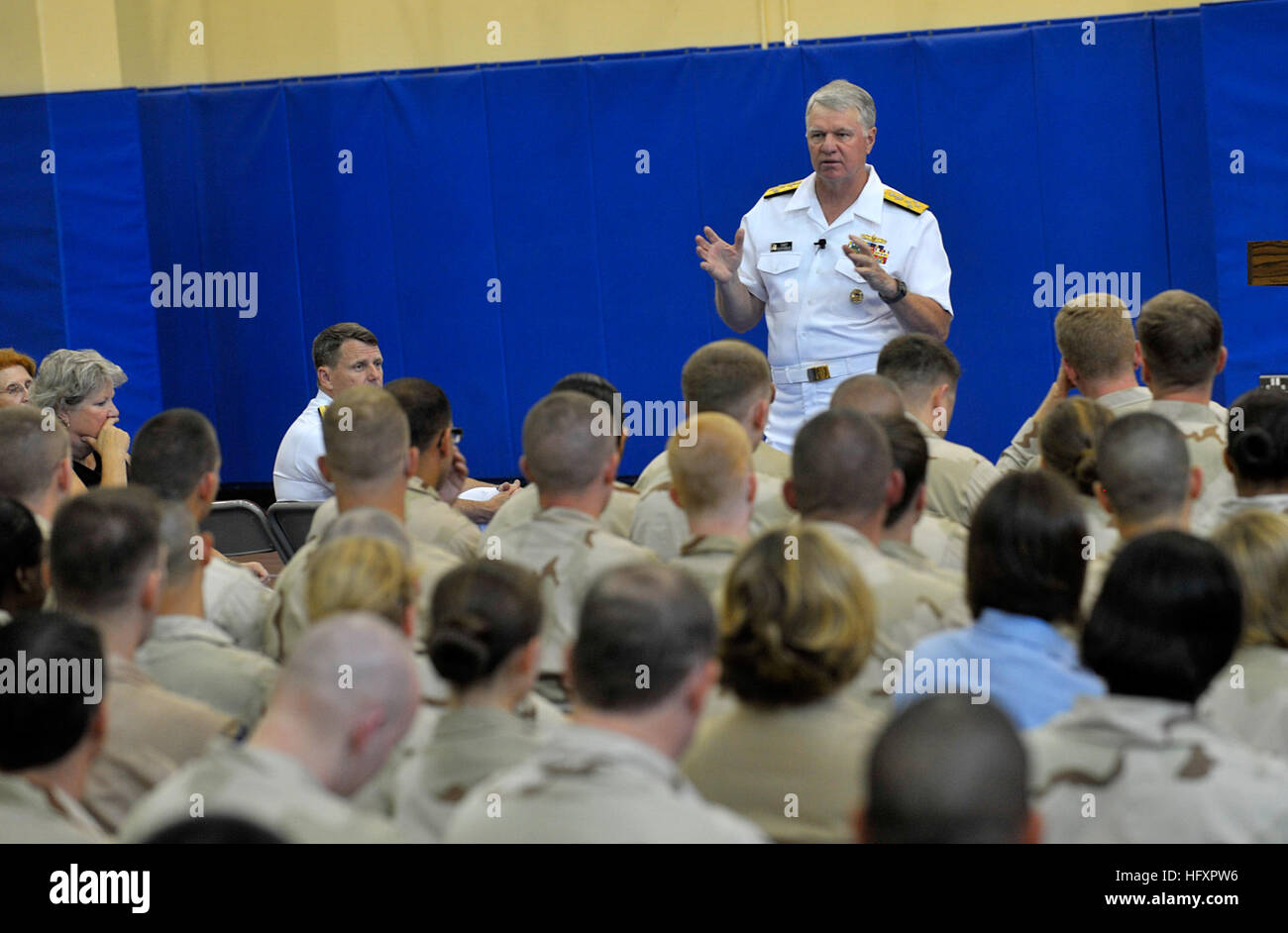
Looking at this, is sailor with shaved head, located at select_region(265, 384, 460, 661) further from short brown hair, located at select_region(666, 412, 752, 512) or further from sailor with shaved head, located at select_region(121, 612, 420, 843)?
sailor with shaved head, located at select_region(121, 612, 420, 843)

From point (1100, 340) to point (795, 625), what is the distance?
2.56 m

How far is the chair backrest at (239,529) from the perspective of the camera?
4863 millimetres

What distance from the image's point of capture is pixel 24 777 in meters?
2.04

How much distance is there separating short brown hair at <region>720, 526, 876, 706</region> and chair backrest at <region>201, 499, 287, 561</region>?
2.94 m

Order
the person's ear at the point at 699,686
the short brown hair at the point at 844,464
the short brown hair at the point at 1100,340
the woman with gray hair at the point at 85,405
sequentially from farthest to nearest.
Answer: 1. the woman with gray hair at the point at 85,405
2. the short brown hair at the point at 1100,340
3. the short brown hair at the point at 844,464
4. the person's ear at the point at 699,686

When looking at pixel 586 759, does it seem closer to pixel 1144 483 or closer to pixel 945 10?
pixel 1144 483

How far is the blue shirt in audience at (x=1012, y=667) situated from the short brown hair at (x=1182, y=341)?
1.90 m

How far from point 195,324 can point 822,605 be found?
6.75m

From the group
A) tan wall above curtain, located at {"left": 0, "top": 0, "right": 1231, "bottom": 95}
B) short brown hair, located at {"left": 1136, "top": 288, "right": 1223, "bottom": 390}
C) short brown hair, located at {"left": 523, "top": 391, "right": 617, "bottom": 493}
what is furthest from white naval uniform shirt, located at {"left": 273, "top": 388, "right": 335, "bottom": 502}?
tan wall above curtain, located at {"left": 0, "top": 0, "right": 1231, "bottom": 95}

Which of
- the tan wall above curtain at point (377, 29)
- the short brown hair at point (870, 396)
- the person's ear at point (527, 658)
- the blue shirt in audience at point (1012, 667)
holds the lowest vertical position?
the blue shirt in audience at point (1012, 667)

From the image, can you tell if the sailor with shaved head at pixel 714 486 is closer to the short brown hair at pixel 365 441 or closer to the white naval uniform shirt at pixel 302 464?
the short brown hair at pixel 365 441

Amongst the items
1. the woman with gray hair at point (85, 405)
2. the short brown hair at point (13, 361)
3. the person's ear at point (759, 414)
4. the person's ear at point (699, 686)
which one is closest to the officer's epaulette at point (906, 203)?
the person's ear at point (759, 414)

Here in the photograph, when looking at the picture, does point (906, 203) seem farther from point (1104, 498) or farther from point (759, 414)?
point (1104, 498)
